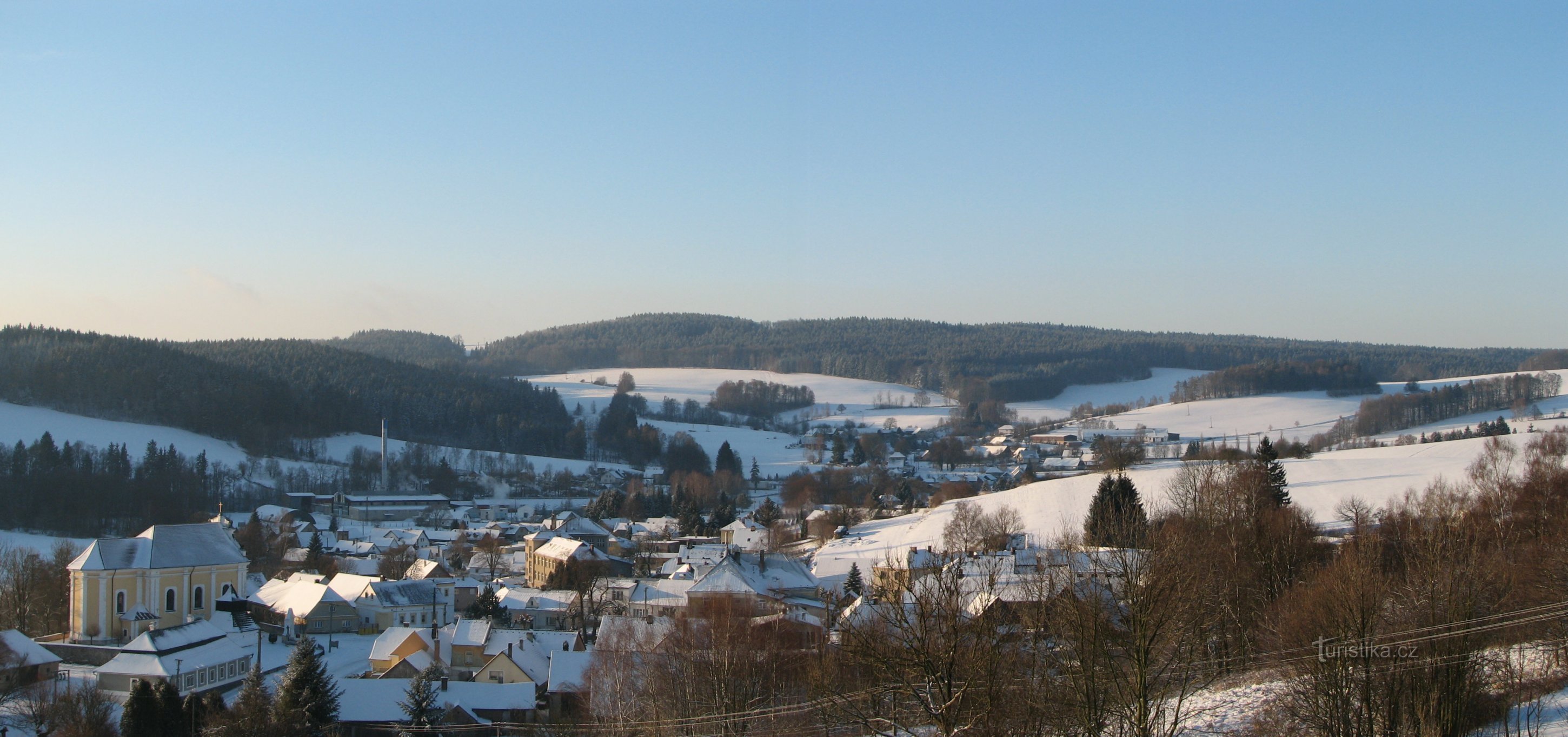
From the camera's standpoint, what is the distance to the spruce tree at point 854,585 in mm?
32581

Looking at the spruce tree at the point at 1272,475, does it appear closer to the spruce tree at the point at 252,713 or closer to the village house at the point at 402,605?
the village house at the point at 402,605

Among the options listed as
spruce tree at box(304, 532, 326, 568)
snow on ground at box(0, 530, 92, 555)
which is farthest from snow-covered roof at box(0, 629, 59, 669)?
snow on ground at box(0, 530, 92, 555)

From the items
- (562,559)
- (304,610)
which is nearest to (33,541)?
(304,610)

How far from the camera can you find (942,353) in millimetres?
156250

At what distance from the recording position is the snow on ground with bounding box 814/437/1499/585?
1578 inches

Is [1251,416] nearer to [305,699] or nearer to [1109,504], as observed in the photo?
[1109,504]

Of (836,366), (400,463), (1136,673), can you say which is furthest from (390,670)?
(836,366)

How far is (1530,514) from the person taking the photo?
23.0 m

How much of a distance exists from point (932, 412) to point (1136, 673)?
113 m

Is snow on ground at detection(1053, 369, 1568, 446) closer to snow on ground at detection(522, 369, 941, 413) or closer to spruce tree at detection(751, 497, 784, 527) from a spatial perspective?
snow on ground at detection(522, 369, 941, 413)

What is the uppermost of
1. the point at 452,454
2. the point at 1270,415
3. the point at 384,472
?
the point at 1270,415

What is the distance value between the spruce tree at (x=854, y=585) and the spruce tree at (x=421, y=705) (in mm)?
13452

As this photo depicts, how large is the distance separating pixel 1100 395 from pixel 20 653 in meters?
120

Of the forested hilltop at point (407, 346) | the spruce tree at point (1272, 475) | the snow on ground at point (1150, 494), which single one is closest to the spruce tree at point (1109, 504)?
the snow on ground at point (1150, 494)
